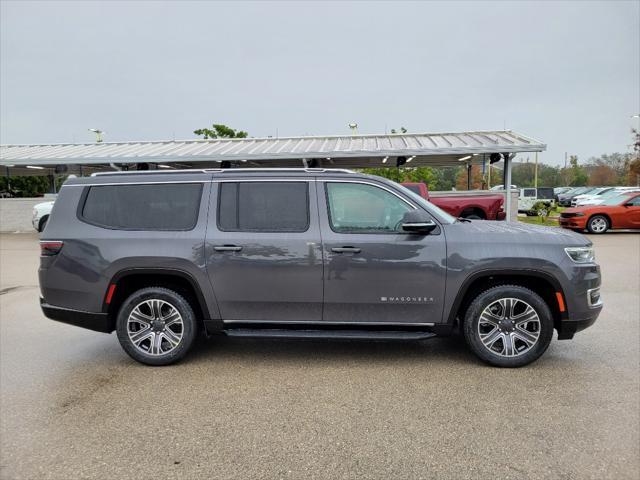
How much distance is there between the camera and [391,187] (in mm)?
4328

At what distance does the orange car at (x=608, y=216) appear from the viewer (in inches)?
628

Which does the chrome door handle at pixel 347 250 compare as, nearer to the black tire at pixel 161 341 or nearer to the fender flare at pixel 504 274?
the fender flare at pixel 504 274

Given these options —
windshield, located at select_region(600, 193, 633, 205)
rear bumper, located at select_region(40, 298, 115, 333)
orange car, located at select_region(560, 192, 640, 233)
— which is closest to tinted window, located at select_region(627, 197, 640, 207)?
orange car, located at select_region(560, 192, 640, 233)

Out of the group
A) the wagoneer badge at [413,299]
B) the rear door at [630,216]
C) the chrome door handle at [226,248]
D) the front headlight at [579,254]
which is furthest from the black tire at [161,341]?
the rear door at [630,216]

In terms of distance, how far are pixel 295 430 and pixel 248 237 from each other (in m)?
1.83

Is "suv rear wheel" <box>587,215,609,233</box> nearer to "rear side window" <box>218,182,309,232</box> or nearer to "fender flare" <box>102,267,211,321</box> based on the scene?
"rear side window" <box>218,182,309,232</box>

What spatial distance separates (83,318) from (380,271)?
2946 mm

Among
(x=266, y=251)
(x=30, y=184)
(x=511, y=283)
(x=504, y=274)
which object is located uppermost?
(x=30, y=184)

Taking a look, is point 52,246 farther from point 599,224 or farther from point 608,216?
point 608,216

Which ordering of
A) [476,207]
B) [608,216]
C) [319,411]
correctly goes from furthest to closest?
[608,216], [476,207], [319,411]

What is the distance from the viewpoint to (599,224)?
16.1 m

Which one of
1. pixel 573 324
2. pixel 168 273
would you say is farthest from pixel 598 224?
pixel 168 273

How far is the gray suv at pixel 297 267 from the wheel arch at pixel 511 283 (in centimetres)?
1

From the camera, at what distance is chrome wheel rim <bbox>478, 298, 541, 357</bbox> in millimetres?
4156
